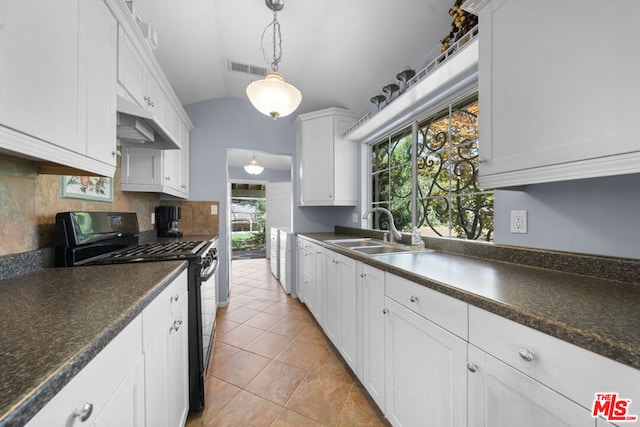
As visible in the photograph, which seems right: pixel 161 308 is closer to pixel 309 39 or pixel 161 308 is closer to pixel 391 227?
pixel 391 227

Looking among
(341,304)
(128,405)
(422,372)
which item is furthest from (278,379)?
(128,405)

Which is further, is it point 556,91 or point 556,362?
point 556,91

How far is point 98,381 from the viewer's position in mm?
572

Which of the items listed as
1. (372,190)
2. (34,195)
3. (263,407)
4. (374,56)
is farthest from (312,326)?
(374,56)

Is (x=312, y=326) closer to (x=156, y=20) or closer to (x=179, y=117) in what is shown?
(x=179, y=117)

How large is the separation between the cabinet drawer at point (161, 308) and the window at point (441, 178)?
1750 mm

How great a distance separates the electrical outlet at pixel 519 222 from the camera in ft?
4.19

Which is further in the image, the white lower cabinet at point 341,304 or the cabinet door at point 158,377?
the white lower cabinet at point 341,304

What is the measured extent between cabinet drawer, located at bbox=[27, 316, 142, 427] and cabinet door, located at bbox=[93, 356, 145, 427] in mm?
21

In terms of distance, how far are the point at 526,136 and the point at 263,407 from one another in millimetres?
1916

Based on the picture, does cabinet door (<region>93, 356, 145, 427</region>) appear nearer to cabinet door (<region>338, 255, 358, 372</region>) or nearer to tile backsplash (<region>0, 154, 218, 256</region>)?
tile backsplash (<region>0, 154, 218, 256</region>)

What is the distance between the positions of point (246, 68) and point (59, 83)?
2.08 m

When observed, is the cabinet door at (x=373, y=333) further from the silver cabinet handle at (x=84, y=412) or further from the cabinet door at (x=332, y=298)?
the silver cabinet handle at (x=84, y=412)

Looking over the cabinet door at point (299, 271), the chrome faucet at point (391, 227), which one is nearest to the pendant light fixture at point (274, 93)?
the chrome faucet at point (391, 227)
